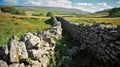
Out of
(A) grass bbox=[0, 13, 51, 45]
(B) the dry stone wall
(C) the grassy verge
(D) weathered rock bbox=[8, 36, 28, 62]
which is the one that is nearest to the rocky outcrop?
(D) weathered rock bbox=[8, 36, 28, 62]

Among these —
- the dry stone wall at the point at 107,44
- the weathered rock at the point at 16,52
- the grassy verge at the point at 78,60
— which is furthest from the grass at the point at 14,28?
the dry stone wall at the point at 107,44

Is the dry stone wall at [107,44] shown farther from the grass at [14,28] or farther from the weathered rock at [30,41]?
the grass at [14,28]

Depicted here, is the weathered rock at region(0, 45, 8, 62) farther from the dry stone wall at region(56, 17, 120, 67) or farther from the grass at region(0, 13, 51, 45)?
the grass at region(0, 13, 51, 45)

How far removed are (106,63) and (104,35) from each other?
71.8 inches

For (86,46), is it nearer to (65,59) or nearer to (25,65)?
(65,59)

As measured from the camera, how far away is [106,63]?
11.7 metres

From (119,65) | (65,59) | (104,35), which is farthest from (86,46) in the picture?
(119,65)

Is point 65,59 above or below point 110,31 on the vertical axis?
below

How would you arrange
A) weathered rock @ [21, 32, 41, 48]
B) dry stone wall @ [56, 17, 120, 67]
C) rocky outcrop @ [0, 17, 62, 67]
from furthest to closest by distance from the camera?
weathered rock @ [21, 32, 41, 48]
rocky outcrop @ [0, 17, 62, 67]
dry stone wall @ [56, 17, 120, 67]

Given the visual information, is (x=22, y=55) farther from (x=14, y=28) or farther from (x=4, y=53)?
(x=14, y=28)

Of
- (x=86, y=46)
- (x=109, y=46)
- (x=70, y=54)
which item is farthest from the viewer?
(x=86, y=46)

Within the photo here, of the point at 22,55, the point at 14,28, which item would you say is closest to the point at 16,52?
the point at 22,55

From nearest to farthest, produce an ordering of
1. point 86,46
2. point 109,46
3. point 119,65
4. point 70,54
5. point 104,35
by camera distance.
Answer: point 119,65 < point 109,46 < point 104,35 < point 70,54 < point 86,46

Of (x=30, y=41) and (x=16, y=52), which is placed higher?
(x=30, y=41)
